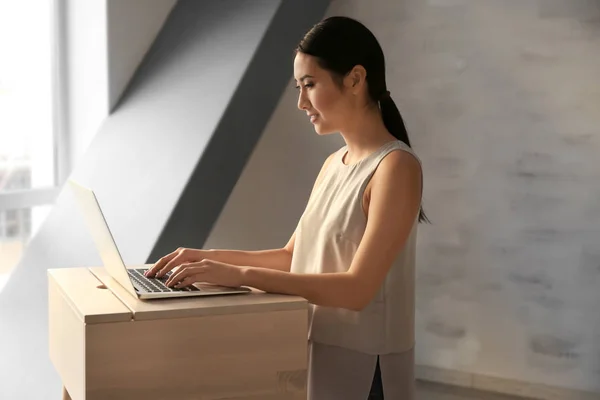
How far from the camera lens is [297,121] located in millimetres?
3023

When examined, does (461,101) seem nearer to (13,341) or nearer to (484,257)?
(484,257)

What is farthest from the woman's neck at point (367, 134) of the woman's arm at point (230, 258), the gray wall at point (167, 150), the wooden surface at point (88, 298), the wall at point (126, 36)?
the wall at point (126, 36)

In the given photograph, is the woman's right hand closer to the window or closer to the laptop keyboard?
the laptop keyboard

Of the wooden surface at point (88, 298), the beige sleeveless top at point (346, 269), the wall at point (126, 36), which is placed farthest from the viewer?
the wall at point (126, 36)

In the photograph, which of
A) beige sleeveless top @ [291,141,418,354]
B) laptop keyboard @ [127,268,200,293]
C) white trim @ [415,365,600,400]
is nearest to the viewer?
laptop keyboard @ [127,268,200,293]

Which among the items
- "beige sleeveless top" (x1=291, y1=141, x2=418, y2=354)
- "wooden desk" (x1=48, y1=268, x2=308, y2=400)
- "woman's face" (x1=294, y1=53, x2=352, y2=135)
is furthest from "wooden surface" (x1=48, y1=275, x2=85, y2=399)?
"woman's face" (x1=294, y1=53, x2=352, y2=135)

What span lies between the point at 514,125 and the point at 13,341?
1.73 m

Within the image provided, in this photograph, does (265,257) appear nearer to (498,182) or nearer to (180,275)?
(180,275)

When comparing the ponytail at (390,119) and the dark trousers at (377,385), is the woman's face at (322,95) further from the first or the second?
the dark trousers at (377,385)

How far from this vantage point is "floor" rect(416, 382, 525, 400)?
9.08ft

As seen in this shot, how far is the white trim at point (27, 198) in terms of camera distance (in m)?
2.60

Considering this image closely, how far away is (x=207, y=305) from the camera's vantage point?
4.38 feet

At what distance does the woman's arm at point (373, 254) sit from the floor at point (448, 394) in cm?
146

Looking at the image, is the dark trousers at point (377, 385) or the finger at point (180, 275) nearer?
the finger at point (180, 275)
